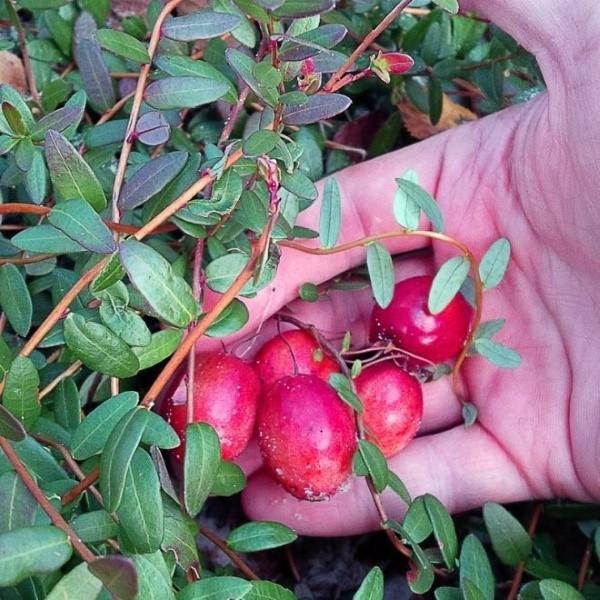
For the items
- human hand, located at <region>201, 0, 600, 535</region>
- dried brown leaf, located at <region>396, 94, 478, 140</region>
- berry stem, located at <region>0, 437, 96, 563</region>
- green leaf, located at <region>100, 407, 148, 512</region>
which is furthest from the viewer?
dried brown leaf, located at <region>396, 94, 478, 140</region>

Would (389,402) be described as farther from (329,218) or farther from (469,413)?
(329,218)

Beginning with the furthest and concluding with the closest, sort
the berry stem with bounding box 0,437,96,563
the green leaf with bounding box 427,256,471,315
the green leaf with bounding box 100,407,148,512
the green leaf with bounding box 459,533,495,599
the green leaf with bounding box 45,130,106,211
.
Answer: the green leaf with bounding box 427,256,471,315 → the green leaf with bounding box 459,533,495,599 → the green leaf with bounding box 45,130,106,211 → the green leaf with bounding box 100,407,148,512 → the berry stem with bounding box 0,437,96,563

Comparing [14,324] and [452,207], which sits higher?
[14,324]

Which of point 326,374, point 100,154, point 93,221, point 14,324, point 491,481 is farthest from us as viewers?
point 491,481

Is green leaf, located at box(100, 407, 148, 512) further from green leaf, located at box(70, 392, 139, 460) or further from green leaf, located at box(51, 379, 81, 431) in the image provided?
green leaf, located at box(51, 379, 81, 431)

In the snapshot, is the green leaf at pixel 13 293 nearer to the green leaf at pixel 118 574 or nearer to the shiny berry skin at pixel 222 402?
the shiny berry skin at pixel 222 402

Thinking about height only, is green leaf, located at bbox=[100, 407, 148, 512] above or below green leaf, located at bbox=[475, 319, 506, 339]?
above

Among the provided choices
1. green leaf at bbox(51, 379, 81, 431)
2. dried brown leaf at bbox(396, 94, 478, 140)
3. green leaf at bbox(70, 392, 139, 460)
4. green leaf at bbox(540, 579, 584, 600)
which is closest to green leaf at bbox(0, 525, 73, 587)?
green leaf at bbox(70, 392, 139, 460)

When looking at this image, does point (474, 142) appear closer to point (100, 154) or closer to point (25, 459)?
point (100, 154)

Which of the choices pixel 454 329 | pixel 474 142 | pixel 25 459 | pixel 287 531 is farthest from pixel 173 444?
pixel 474 142
